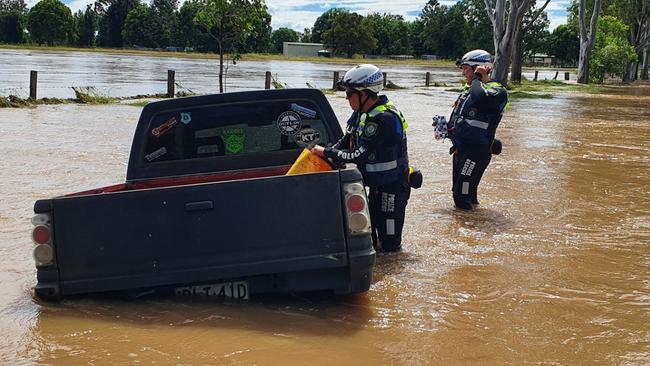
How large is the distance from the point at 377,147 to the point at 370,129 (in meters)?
0.20

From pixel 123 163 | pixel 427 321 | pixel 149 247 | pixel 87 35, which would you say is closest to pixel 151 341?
pixel 149 247

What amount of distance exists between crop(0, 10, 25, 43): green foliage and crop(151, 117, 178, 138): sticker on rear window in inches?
4799

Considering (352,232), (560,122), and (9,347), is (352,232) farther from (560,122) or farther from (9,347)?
(560,122)

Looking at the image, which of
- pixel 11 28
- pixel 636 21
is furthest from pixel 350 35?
pixel 636 21

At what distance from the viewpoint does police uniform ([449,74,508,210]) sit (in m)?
7.96

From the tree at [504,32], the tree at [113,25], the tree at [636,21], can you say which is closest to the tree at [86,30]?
the tree at [113,25]

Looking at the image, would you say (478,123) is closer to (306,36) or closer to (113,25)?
(113,25)

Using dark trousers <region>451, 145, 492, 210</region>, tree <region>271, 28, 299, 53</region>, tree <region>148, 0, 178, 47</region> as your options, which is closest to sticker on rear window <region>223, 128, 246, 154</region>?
dark trousers <region>451, 145, 492, 210</region>

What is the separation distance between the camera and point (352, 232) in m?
4.58

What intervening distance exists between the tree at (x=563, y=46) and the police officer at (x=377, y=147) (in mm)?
112160

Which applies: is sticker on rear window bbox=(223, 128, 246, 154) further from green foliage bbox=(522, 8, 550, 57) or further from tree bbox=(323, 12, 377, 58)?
tree bbox=(323, 12, 377, 58)

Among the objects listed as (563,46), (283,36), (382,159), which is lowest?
(382,159)

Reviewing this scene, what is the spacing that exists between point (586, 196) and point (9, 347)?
7289 mm

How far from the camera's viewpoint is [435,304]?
17.1ft
